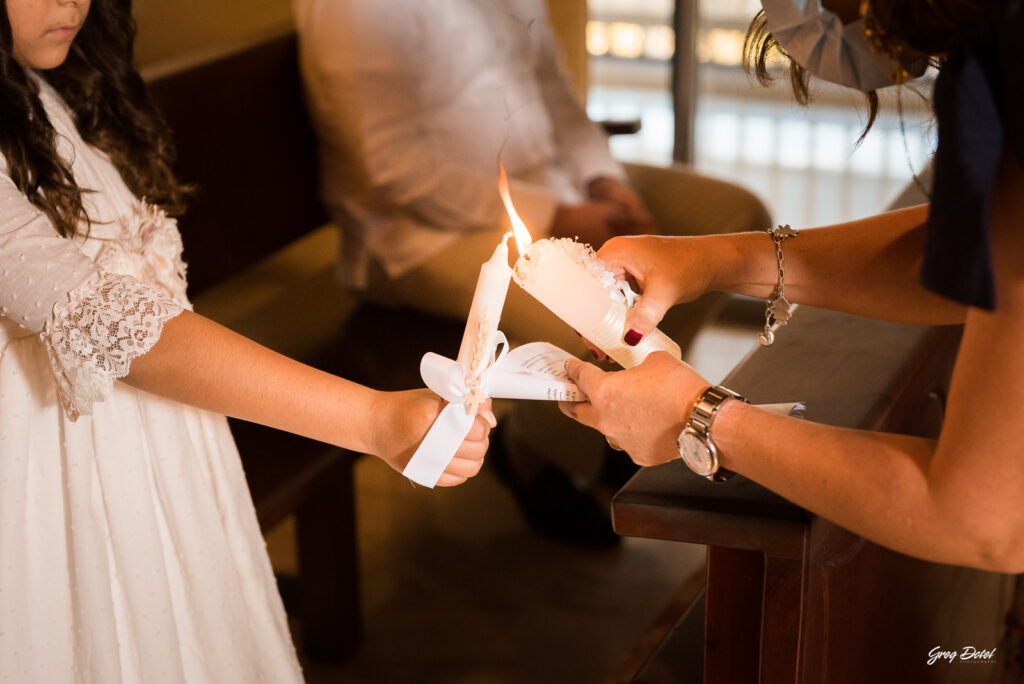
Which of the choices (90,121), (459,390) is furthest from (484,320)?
(90,121)

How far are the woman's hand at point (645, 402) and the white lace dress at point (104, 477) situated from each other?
44 centimetres

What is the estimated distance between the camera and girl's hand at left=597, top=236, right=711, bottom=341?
126 cm

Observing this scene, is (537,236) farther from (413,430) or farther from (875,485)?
(875,485)

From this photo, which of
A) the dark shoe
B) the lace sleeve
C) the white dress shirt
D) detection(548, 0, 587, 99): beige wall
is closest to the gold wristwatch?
the lace sleeve

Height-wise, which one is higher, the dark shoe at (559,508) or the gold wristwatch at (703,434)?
the gold wristwatch at (703,434)

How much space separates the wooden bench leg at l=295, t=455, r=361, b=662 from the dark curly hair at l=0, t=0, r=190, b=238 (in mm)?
862

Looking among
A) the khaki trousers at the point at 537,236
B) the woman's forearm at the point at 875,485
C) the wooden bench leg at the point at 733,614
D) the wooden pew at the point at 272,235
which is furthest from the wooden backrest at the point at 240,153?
the woman's forearm at the point at 875,485

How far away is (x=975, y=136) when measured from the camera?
0.80 meters

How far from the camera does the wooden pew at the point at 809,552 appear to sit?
111 centimetres

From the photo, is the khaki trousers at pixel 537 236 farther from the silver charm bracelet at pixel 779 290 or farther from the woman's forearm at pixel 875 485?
the woman's forearm at pixel 875 485

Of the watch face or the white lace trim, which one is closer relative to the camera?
the watch face

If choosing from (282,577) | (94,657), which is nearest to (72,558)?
(94,657)

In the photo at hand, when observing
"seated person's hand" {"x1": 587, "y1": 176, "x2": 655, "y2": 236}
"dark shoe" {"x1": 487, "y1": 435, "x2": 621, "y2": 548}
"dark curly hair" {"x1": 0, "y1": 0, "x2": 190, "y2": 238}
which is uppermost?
"dark curly hair" {"x1": 0, "y1": 0, "x2": 190, "y2": 238}

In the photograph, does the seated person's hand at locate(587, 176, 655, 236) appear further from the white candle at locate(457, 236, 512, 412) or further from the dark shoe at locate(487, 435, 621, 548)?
the white candle at locate(457, 236, 512, 412)
